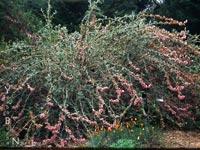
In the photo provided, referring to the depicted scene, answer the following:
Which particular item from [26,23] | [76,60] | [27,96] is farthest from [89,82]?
[26,23]

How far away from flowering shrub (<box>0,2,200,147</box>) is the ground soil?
0.16 metres

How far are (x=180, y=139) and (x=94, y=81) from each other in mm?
1356

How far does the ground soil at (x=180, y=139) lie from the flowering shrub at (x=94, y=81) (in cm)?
16

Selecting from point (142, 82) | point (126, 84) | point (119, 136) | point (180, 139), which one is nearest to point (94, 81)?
point (126, 84)

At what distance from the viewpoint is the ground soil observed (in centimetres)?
550

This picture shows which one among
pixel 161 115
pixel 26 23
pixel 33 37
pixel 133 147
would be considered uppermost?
pixel 26 23

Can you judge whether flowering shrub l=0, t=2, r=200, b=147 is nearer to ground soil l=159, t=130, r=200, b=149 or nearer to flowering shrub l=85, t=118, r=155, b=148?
ground soil l=159, t=130, r=200, b=149

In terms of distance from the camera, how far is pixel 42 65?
6.47 metres

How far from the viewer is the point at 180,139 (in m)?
5.83

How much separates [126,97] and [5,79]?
5.70 ft

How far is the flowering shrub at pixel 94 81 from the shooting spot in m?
5.90

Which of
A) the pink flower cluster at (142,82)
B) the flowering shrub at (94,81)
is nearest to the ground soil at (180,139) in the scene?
the flowering shrub at (94,81)

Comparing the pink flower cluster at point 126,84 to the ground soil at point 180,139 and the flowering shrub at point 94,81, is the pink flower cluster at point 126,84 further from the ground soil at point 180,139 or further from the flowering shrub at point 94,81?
the ground soil at point 180,139

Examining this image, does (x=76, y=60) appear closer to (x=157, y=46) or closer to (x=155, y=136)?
(x=157, y=46)
